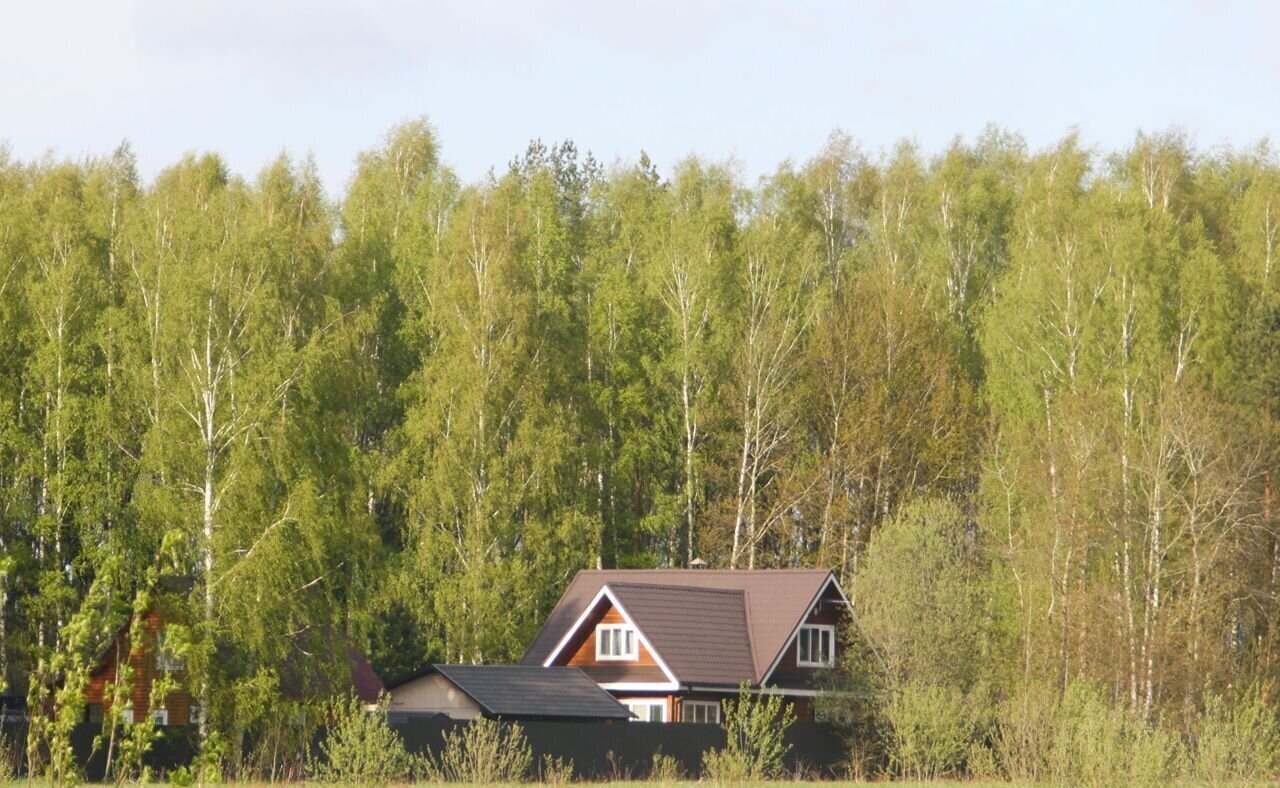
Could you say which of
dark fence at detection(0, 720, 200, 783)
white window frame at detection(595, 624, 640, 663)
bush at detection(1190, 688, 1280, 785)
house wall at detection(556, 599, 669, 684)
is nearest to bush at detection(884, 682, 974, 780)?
house wall at detection(556, 599, 669, 684)

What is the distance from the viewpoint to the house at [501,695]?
38.4m

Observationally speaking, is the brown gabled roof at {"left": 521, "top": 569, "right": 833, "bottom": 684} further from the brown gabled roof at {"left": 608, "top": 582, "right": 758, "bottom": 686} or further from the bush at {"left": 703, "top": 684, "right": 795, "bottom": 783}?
the bush at {"left": 703, "top": 684, "right": 795, "bottom": 783}

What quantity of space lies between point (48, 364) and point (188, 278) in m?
7.33

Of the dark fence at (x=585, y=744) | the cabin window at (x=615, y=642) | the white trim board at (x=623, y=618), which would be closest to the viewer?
the dark fence at (x=585, y=744)

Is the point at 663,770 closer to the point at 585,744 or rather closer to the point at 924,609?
the point at 585,744

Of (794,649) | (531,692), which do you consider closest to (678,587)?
(794,649)

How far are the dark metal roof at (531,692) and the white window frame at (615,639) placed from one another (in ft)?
7.94

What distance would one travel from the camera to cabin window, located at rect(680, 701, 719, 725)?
4293cm

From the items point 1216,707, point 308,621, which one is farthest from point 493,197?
point 1216,707

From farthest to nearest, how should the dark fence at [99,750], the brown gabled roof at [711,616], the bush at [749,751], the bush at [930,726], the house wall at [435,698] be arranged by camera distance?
the brown gabled roof at [711,616], the house wall at [435,698], the bush at [930,726], the dark fence at [99,750], the bush at [749,751]

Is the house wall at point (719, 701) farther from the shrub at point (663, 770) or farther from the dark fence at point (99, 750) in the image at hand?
the dark fence at point (99, 750)

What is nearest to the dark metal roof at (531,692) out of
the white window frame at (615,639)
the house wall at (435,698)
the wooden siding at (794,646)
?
the house wall at (435,698)

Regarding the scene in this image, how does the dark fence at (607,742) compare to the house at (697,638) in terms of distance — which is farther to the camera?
the house at (697,638)

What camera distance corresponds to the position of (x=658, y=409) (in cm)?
5509
